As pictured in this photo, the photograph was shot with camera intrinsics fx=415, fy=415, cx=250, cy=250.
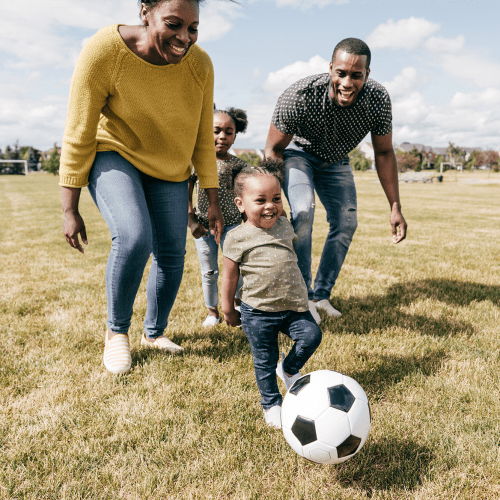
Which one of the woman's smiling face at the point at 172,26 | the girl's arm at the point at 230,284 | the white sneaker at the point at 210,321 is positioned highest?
the woman's smiling face at the point at 172,26

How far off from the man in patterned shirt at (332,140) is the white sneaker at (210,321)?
948 millimetres

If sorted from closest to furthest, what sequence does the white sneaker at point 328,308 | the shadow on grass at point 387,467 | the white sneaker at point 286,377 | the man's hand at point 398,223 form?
the shadow on grass at point 387,467
the white sneaker at point 286,377
the man's hand at point 398,223
the white sneaker at point 328,308

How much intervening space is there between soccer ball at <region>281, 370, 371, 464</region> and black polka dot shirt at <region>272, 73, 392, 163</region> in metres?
2.44

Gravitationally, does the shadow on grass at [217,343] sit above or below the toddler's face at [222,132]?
below

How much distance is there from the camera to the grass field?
198cm

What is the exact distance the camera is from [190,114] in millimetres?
2965

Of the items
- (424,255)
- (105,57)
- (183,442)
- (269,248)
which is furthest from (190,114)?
(424,255)

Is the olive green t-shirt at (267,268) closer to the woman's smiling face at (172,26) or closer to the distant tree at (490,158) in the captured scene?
the woman's smiling face at (172,26)

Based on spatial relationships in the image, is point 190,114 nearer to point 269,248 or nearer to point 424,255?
point 269,248

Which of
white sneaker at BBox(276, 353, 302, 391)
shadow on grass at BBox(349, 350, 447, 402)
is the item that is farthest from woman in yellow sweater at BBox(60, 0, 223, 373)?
shadow on grass at BBox(349, 350, 447, 402)

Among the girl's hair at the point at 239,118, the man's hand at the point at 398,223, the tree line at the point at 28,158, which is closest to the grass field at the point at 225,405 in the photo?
the man's hand at the point at 398,223

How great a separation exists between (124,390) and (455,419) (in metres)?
2.09

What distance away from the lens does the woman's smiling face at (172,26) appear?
2.35m

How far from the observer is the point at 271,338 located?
8.52ft
